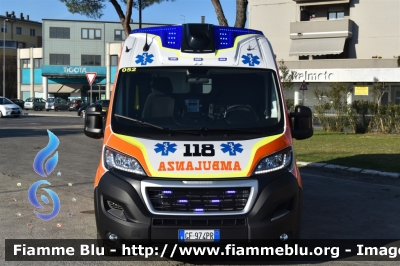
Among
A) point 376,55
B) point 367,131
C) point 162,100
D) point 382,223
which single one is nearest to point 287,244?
point 162,100

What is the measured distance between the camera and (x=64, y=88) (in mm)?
71250

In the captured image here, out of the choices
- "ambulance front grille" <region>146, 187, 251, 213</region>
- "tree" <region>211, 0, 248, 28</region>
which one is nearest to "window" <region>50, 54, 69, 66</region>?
"tree" <region>211, 0, 248, 28</region>

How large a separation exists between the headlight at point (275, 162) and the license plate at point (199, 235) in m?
0.72

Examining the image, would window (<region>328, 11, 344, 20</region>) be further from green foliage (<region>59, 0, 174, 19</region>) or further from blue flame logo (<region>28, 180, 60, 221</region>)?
blue flame logo (<region>28, 180, 60, 221</region>)

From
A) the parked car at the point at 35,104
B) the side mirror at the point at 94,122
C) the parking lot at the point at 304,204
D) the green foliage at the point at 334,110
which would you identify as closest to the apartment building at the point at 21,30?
the parked car at the point at 35,104

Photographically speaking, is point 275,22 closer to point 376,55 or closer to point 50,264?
point 376,55

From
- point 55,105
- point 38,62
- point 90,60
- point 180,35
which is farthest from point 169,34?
point 38,62

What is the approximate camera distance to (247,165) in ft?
17.5

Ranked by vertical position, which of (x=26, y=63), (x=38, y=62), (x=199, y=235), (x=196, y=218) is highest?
(x=38, y=62)

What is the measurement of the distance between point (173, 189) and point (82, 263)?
1.40 m

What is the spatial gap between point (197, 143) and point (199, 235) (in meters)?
0.91

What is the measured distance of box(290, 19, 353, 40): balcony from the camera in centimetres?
4600

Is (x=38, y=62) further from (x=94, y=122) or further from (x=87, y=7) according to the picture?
(x=94, y=122)

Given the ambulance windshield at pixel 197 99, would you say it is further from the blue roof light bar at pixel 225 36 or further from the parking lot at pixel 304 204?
the parking lot at pixel 304 204
